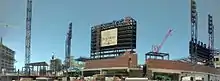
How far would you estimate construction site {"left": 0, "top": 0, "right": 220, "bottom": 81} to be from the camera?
51688 mm

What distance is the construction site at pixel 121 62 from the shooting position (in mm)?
51688

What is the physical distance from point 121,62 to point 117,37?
8.82 metres

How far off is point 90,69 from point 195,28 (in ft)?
74.1

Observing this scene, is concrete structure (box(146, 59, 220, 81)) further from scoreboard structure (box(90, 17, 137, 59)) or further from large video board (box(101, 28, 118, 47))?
large video board (box(101, 28, 118, 47))

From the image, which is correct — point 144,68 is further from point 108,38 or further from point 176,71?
point 108,38

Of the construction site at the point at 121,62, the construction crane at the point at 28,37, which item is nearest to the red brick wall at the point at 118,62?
the construction site at the point at 121,62

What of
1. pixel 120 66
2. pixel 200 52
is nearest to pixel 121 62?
pixel 120 66

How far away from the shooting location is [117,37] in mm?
62531

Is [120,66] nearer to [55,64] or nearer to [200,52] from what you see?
[200,52]

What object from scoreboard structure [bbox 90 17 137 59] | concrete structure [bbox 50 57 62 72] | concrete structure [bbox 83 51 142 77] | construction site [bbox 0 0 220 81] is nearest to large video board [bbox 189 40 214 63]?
construction site [bbox 0 0 220 81]

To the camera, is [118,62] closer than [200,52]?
Yes

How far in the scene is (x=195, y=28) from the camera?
69875 millimetres

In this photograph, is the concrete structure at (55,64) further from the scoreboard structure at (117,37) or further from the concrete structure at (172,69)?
the concrete structure at (172,69)

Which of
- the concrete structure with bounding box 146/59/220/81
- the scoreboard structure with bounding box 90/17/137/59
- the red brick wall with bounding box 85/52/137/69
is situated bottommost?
the concrete structure with bounding box 146/59/220/81
